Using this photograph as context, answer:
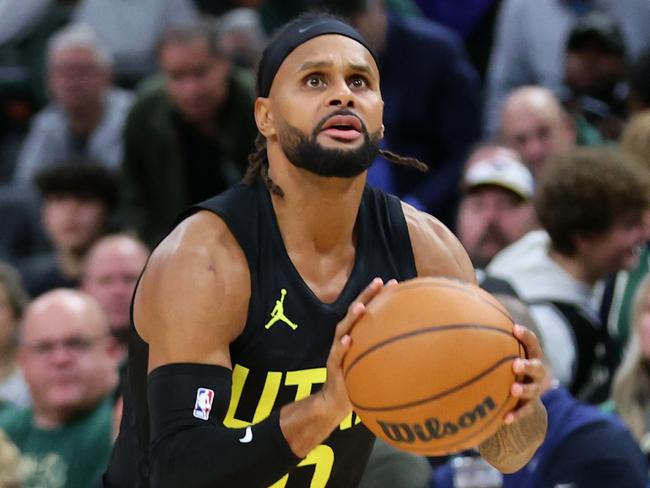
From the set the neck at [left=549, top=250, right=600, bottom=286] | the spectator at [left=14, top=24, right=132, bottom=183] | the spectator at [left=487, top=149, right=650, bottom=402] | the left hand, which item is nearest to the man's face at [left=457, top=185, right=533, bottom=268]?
the spectator at [left=487, top=149, right=650, bottom=402]

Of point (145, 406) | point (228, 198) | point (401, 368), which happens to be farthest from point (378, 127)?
point (145, 406)

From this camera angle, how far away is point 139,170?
26.8ft

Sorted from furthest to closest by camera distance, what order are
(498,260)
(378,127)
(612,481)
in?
(498,260)
(612,481)
(378,127)

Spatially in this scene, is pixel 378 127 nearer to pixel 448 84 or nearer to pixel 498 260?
pixel 498 260

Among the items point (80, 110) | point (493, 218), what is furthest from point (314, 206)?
point (80, 110)

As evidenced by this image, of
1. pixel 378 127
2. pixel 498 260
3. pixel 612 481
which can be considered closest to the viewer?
pixel 378 127

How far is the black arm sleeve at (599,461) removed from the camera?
4977 millimetres

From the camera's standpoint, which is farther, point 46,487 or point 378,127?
point 46,487

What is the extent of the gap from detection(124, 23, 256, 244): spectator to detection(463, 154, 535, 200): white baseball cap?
127 cm

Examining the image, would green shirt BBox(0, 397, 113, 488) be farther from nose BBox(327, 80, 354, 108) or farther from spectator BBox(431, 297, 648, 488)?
nose BBox(327, 80, 354, 108)

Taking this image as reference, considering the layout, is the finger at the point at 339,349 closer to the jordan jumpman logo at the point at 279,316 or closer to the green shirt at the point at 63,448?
the jordan jumpman logo at the point at 279,316

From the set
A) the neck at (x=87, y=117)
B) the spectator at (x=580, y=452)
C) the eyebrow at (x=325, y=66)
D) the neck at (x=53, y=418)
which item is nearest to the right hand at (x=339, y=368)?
the eyebrow at (x=325, y=66)

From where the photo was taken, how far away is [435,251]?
4.29m

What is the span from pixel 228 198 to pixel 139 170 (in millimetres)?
4070
